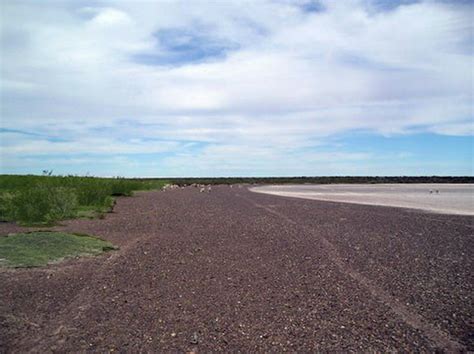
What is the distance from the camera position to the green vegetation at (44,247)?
9.00m

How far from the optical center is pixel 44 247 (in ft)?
32.9

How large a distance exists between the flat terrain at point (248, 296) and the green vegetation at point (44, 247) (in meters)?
0.46

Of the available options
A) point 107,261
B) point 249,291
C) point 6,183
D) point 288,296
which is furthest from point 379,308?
point 6,183

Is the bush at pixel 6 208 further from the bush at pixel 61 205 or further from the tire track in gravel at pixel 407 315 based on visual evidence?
the tire track in gravel at pixel 407 315

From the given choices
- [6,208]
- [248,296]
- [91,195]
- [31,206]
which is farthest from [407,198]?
[248,296]

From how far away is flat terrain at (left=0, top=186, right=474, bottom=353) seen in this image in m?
5.52

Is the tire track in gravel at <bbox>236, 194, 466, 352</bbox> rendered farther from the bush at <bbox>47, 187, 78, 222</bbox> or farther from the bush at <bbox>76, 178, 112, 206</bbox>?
the bush at <bbox>76, 178, 112, 206</bbox>

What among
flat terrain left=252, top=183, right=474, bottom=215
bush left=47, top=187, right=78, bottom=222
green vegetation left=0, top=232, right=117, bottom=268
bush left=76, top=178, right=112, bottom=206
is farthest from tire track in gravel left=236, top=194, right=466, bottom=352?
bush left=76, top=178, right=112, bottom=206

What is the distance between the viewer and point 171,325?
19.5 feet

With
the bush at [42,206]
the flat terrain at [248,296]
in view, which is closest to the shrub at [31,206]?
the bush at [42,206]

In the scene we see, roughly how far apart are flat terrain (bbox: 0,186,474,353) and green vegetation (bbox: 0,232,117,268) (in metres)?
0.46

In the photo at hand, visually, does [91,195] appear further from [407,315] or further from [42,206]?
[407,315]

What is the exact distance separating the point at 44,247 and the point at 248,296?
17.7 ft

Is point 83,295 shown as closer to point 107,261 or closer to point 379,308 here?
point 107,261
